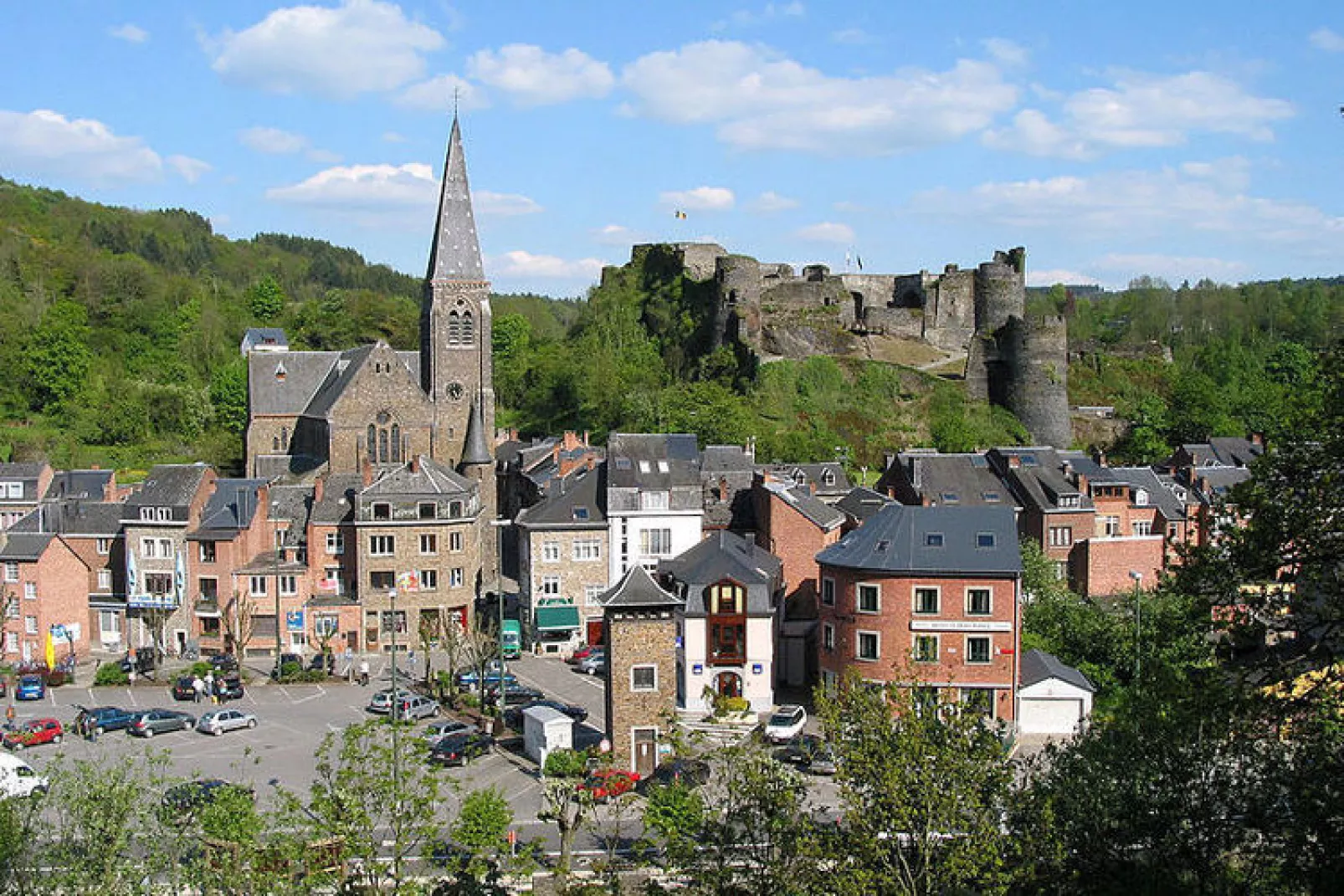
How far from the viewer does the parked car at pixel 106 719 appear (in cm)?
3638

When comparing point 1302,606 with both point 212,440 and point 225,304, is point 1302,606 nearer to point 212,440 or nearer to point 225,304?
point 212,440

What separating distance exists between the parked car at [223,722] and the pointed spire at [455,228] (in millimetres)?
28386

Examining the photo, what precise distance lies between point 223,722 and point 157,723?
172cm

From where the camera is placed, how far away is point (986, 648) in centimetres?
3619

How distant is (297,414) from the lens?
208ft

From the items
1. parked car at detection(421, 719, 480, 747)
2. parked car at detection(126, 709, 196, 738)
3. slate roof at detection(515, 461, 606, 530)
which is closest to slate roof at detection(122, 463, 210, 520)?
slate roof at detection(515, 461, 606, 530)

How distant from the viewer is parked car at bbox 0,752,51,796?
28.2 meters

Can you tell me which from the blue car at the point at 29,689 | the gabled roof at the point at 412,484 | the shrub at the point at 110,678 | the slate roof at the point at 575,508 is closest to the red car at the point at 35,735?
the blue car at the point at 29,689

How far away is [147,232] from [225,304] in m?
25.4

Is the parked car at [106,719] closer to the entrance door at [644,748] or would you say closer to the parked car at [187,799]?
the parked car at [187,799]

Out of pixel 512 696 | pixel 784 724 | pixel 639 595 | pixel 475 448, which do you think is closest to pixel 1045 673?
pixel 784 724

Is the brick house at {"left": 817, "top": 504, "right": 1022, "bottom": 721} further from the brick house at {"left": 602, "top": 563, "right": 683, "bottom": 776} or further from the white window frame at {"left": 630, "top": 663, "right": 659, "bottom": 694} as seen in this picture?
the white window frame at {"left": 630, "top": 663, "right": 659, "bottom": 694}

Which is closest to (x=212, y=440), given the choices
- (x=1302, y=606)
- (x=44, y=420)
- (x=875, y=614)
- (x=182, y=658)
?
(x=44, y=420)

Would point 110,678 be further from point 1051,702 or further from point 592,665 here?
point 1051,702
